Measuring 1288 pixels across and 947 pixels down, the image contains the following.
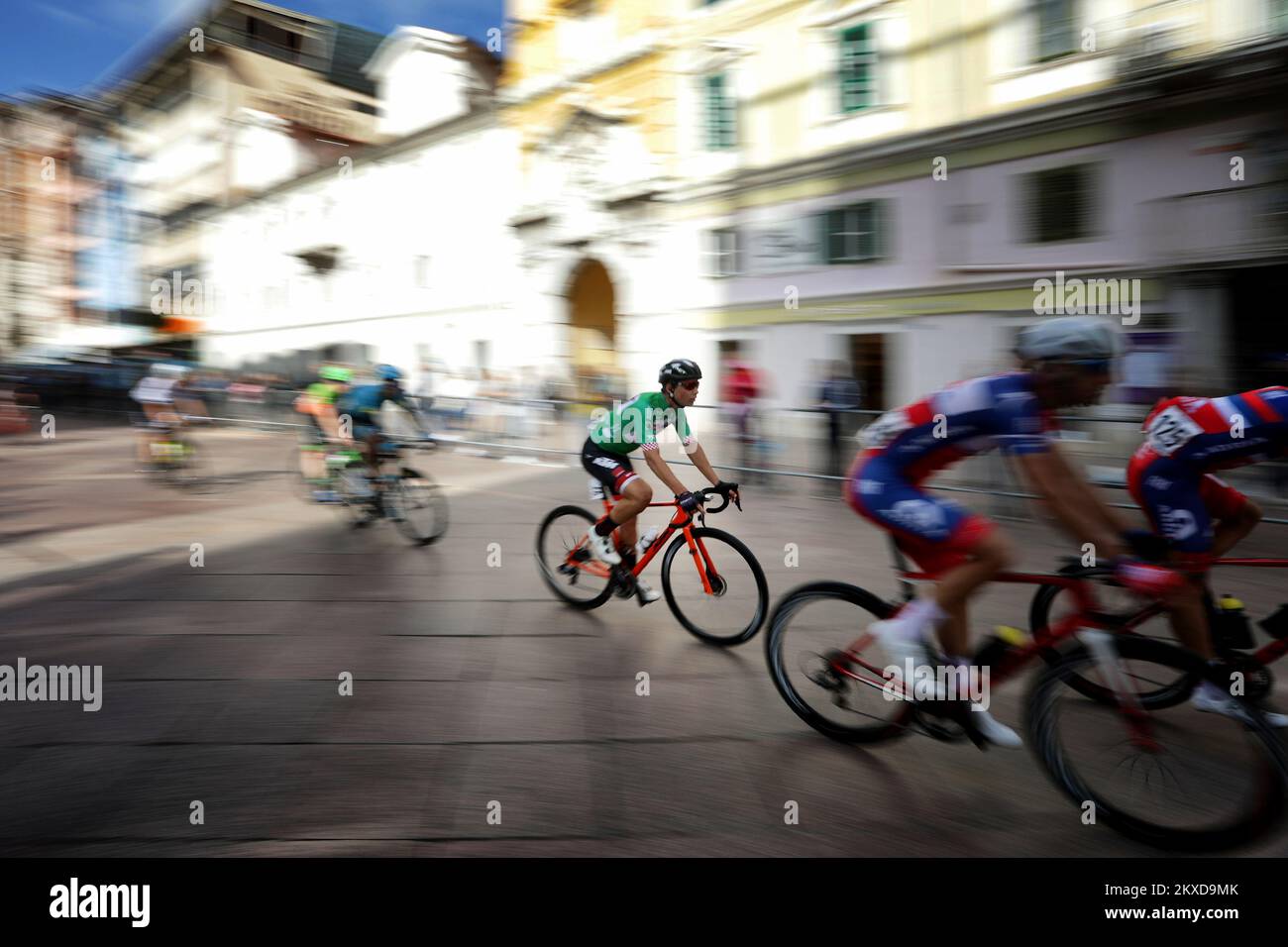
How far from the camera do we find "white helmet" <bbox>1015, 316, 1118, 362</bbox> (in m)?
3.28

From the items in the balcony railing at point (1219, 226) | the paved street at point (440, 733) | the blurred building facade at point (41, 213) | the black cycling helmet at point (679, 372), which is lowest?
the paved street at point (440, 733)

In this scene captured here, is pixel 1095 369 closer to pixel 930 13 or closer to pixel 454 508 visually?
pixel 454 508

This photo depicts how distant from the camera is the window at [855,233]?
1941 centimetres

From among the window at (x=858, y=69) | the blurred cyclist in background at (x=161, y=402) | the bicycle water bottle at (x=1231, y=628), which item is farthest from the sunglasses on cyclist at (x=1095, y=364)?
the window at (x=858, y=69)

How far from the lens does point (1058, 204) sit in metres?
16.9

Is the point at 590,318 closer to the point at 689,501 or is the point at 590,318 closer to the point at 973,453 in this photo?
the point at 689,501

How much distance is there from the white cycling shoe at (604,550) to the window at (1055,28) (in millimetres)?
14663

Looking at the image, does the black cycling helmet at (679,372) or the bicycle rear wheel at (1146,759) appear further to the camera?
the black cycling helmet at (679,372)

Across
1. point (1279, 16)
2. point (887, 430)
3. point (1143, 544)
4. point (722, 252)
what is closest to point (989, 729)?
point (1143, 544)

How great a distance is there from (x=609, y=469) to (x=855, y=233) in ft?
50.0

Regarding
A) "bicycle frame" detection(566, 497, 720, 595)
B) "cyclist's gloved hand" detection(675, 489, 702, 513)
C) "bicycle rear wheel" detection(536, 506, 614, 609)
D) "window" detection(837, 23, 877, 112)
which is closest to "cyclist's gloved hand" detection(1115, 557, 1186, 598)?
"cyclist's gloved hand" detection(675, 489, 702, 513)

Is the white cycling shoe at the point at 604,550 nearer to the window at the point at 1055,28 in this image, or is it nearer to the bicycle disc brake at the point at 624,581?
the bicycle disc brake at the point at 624,581

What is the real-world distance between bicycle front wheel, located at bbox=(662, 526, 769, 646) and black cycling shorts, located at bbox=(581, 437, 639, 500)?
547mm

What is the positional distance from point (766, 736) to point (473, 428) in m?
13.6
